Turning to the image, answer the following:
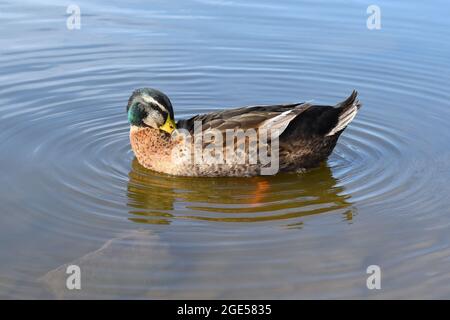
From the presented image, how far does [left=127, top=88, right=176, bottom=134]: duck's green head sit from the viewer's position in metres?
7.64

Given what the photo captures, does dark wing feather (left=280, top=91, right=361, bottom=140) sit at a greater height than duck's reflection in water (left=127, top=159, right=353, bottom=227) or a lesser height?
greater

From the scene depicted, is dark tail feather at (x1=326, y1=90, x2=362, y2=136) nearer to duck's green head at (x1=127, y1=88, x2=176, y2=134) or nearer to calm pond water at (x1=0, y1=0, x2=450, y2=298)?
calm pond water at (x1=0, y1=0, x2=450, y2=298)

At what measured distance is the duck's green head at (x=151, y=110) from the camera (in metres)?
7.64

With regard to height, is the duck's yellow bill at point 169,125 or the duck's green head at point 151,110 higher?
the duck's green head at point 151,110

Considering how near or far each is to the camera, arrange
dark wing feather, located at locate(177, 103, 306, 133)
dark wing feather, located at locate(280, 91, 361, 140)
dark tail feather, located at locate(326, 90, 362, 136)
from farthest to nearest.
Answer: dark tail feather, located at locate(326, 90, 362, 136) → dark wing feather, located at locate(280, 91, 361, 140) → dark wing feather, located at locate(177, 103, 306, 133)

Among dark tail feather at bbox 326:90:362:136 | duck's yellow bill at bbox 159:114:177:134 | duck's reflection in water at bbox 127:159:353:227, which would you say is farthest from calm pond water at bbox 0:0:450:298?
duck's yellow bill at bbox 159:114:177:134

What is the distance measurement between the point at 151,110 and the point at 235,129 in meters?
0.98

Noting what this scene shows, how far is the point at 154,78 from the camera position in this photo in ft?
33.8

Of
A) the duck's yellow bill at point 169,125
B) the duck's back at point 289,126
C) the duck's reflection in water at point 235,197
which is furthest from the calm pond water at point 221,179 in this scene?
the duck's yellow bill at point 169,125

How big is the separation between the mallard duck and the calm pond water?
0.17 meters

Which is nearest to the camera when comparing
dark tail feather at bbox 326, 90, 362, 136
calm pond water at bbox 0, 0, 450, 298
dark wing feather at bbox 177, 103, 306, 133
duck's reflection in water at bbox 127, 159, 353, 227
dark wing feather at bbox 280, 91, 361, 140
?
calm pond water at bbox 0, 0, 450, 298

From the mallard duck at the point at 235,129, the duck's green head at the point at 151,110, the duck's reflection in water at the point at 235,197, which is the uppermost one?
the duck's green head at the point at 151,110

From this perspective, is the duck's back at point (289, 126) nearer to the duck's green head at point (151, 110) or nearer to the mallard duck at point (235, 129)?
the mallard duck at point (235, 129)
